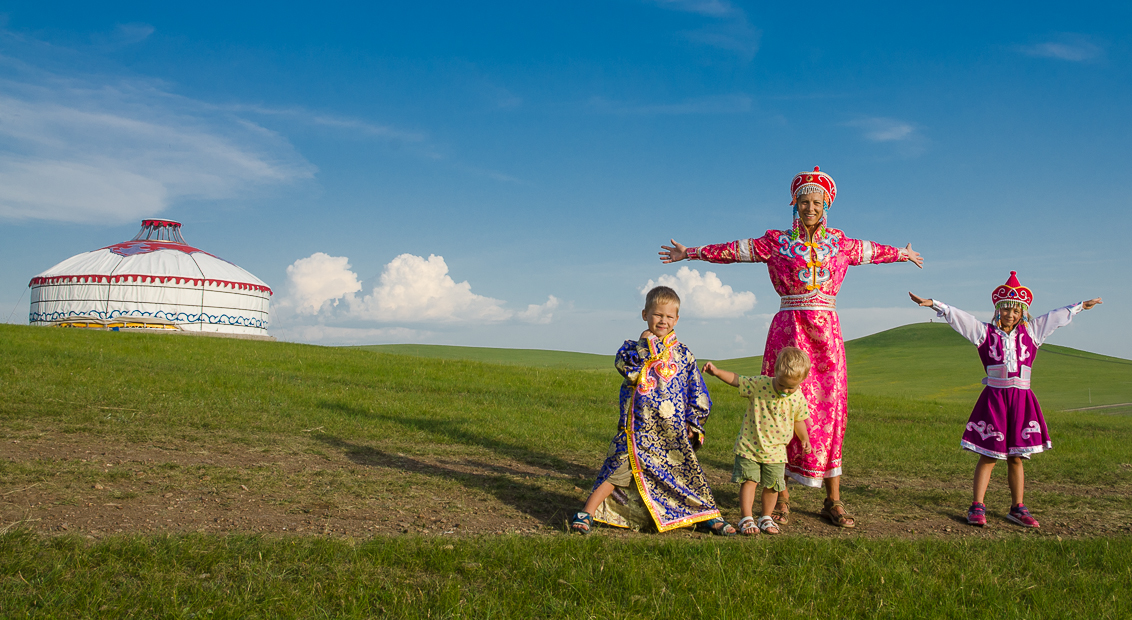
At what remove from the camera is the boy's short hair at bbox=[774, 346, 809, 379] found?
17.8 feet

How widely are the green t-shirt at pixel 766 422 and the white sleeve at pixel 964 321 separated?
196 cm

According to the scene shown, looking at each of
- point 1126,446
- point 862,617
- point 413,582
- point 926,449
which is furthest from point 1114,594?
point 1126,446

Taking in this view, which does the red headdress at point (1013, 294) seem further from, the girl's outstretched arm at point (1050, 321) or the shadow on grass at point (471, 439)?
the shadow on grass at point (471, 439)

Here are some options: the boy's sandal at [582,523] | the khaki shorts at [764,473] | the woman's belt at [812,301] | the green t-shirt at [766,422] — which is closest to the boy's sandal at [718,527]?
the khaki shorts at [764,473]

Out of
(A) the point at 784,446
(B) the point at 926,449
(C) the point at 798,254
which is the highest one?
(C) the point at 798,254

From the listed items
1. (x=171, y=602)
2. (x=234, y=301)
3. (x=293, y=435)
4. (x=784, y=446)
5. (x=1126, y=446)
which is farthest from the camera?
(x=234, y=301)

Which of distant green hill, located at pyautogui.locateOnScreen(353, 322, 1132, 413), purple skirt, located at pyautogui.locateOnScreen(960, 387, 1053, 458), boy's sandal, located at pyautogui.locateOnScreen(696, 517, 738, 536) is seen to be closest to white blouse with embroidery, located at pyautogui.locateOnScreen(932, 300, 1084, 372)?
purple skirt, located at pyautogui.locateOnScreen(960, 387, 1053, 458)

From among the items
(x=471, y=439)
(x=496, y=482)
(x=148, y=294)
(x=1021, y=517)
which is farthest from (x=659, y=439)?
(x=148, y=294)

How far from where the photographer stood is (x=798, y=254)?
20.9 feet

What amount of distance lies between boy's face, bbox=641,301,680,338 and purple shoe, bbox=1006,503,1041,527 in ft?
12.3

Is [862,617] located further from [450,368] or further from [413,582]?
[450,368]

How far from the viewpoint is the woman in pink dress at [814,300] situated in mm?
6074

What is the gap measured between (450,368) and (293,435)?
436 inches

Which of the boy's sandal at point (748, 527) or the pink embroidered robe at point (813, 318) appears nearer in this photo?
the boy's sandal at point (748, 527)
